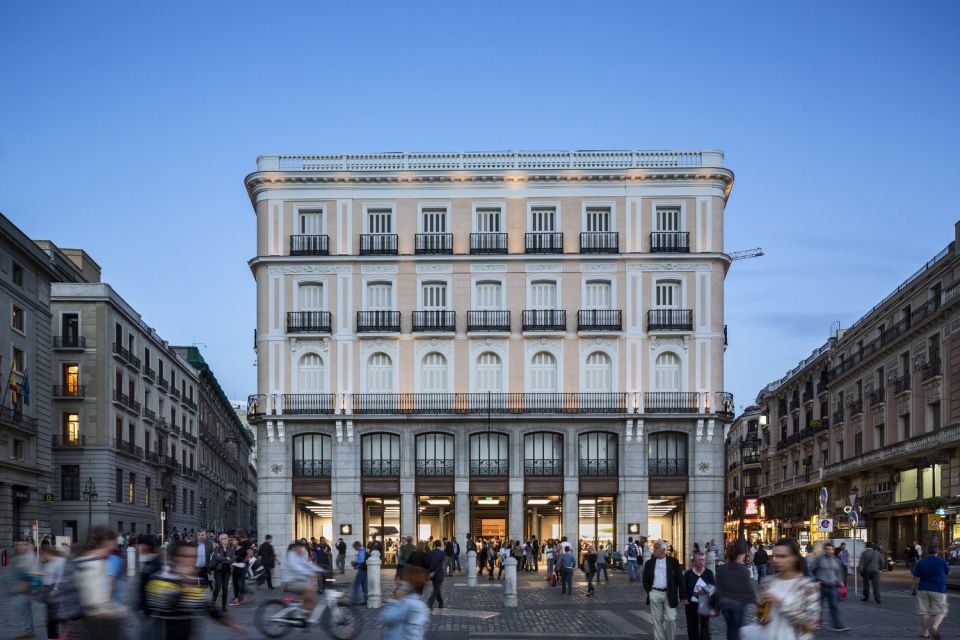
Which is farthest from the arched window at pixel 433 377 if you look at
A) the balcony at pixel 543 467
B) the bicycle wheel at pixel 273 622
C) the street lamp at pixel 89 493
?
the bicycle wheel at pixel 273 622

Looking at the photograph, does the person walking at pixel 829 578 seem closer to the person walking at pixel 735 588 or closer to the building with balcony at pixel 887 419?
the person walking at pixel 735 588

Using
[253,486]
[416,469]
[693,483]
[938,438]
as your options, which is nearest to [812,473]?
[938,438]

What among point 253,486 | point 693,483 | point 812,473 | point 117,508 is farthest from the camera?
point 253,486

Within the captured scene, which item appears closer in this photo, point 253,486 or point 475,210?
point 475,210

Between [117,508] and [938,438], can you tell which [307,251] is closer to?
[117,508]

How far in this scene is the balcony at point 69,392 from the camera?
66.5m

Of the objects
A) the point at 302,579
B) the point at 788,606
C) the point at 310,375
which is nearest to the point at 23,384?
the point at 310,375

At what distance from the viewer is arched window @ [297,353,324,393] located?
2116 inches

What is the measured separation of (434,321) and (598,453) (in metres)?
9.21

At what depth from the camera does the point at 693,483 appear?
52688 mm

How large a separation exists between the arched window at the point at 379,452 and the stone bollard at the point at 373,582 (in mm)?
24930

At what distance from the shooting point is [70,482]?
66.8m

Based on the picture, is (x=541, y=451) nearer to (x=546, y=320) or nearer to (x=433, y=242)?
(x=546, y=320)

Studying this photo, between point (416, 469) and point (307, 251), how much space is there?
423 inches
